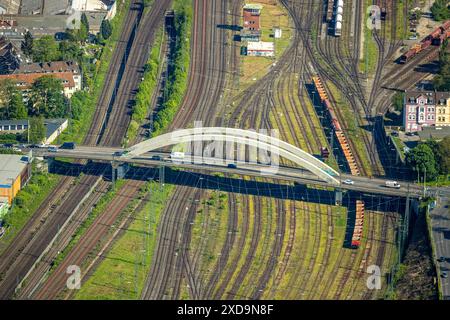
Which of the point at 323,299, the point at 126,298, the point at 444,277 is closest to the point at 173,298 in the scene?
the point at 126,298

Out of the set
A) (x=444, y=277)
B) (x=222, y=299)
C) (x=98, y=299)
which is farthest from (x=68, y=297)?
(x=444, y=277)

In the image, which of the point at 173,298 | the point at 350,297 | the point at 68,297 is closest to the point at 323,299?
the point at 350,297
